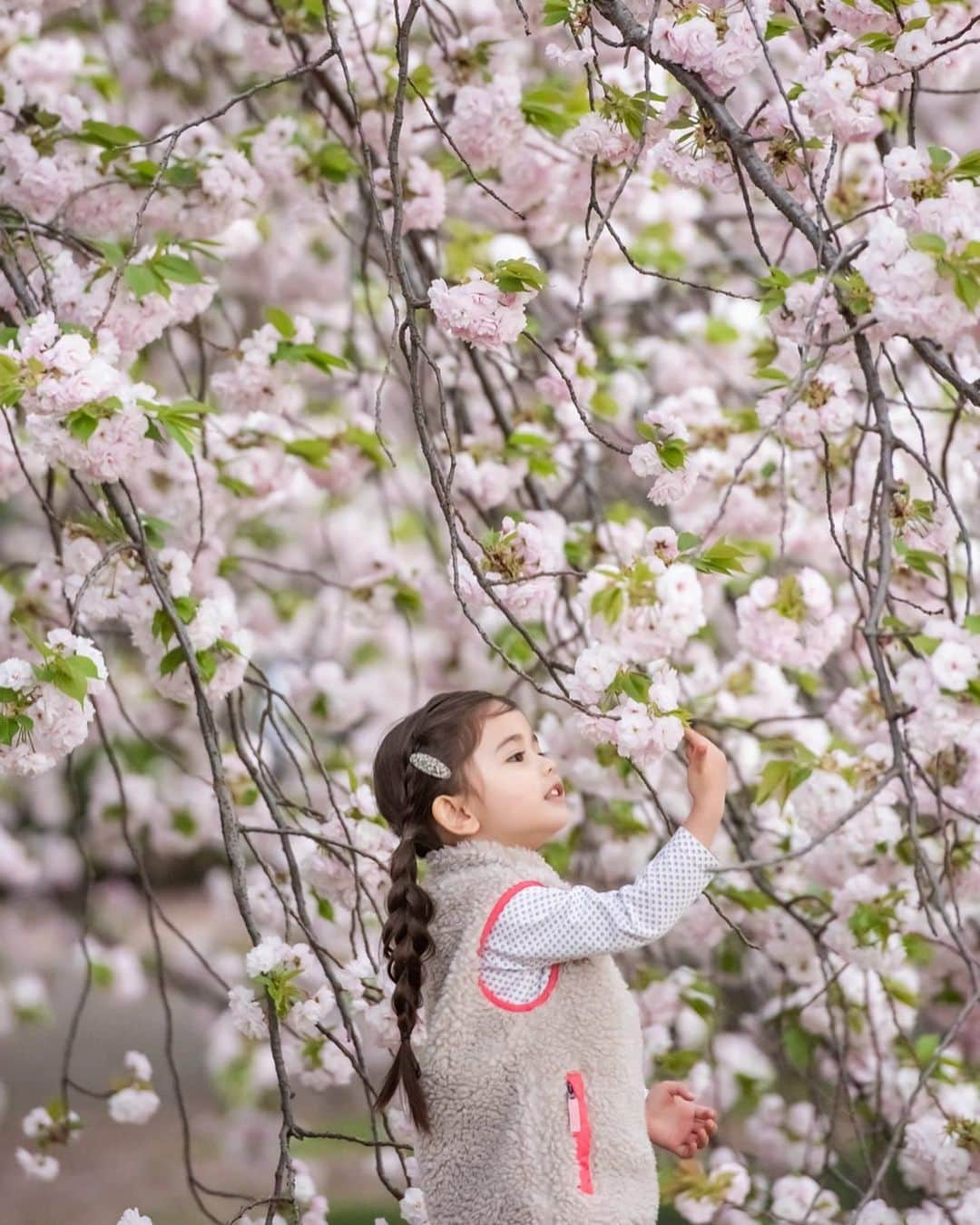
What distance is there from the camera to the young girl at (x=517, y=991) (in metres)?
1.82

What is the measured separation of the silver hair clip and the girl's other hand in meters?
0.47

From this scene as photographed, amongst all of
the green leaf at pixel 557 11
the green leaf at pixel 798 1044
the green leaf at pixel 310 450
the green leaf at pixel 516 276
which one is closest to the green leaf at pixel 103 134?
the green leaf at pixel 310 450

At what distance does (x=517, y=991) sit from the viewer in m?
1.87

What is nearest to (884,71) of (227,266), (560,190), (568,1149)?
(560,190)

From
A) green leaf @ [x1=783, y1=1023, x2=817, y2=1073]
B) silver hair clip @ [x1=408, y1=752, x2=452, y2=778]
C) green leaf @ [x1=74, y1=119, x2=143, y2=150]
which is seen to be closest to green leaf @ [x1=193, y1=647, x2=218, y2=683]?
silver hair clip @ [x1=408, y1=752, x2=452, y2=778]

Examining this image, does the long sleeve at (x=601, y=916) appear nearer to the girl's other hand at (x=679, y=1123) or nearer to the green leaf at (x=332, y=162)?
the girl's other hand at (x=679, y=1123)

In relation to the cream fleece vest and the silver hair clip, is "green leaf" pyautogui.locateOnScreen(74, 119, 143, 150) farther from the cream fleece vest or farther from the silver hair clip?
the cream fleece vest

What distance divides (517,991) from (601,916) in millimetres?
132

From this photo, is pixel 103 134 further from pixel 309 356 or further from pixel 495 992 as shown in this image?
pixel 495 992

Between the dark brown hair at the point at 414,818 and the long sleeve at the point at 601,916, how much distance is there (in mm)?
117

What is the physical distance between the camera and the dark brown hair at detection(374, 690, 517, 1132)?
6.39 ft

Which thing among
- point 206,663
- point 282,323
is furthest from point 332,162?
point 206,663

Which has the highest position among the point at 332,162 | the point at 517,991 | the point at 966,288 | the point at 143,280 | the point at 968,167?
the point at 332,162

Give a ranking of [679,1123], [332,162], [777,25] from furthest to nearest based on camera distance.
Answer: [332,162] < [777,25] < [679,1123]
